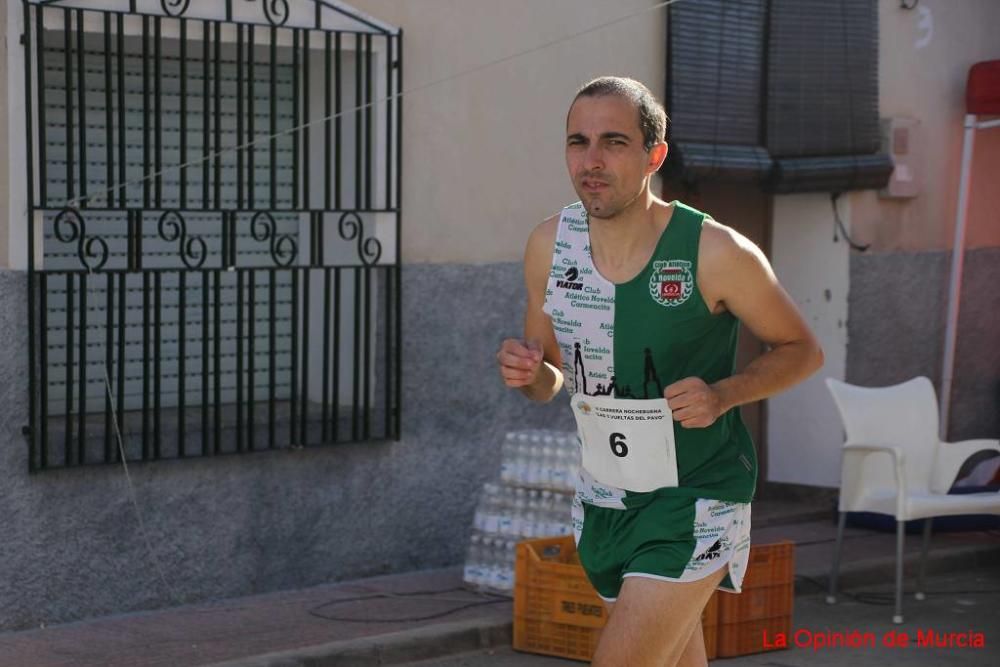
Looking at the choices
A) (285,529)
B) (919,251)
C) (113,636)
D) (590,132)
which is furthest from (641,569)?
(919,251)

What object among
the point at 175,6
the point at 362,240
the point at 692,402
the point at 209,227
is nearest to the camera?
the point at 692,402

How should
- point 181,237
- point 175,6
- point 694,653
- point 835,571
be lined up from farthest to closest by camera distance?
point 835,571 → point 181,237 → point 175,6 → point 694,653

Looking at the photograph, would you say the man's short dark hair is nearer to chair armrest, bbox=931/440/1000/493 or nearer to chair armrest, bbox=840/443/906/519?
chair armrest, bbox=840/443/906/519

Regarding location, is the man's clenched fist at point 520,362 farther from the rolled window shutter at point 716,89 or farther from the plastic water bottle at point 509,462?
the rolled window shutter at point 716,89

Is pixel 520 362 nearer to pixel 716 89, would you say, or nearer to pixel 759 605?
pixel 759 605

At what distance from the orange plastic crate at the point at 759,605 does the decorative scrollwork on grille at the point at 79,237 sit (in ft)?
10.8

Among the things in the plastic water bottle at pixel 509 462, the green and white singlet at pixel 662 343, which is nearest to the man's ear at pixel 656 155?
the green and white singlet at pixel 662 343

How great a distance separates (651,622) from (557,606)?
3.27m

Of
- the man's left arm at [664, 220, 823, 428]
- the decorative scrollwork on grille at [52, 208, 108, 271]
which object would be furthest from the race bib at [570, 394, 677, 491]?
the decorative scrollwork on grille at [52, 208, 108, 271]

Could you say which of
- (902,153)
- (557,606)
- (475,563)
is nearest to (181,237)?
(475,563)

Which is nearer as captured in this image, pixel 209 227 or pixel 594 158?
pixel 594 158

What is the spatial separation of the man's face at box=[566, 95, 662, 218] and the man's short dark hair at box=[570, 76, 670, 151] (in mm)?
16

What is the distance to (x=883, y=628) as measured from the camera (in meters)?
8.66

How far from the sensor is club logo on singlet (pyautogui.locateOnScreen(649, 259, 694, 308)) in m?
4.68
